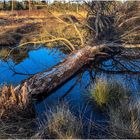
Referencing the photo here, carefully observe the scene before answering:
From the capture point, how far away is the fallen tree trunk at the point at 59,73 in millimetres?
7484

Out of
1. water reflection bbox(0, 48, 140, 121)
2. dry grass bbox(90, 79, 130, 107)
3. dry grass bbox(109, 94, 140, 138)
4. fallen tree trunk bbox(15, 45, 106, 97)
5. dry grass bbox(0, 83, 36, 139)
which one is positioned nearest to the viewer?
dry grass bbox(109, 94, 140, 138)

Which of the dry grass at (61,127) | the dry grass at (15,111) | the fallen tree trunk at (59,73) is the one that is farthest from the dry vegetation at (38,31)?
the dry grass at (61,127)

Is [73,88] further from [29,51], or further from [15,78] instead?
[29,51]

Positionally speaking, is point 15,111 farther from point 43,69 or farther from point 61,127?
point 43,69

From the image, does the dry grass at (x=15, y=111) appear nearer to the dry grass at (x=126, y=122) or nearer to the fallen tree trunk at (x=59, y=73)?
the fallen tree trunk at (x=59, y=73)

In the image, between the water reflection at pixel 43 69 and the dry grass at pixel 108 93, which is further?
the water reflection at pixel 43 69

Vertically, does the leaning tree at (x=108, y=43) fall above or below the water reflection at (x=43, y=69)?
above

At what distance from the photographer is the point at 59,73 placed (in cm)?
889

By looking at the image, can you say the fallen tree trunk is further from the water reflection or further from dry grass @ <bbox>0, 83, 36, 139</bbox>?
dry grass @ <bbox>0, 83, 36, 139</bbox>

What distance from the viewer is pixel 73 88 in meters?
8.42

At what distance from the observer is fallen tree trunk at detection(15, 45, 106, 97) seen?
7484 millimetres

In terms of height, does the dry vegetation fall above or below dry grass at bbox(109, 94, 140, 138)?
above

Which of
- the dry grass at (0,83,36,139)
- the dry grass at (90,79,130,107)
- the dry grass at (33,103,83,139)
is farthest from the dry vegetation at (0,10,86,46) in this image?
the dry grass at (33,103,83,139)

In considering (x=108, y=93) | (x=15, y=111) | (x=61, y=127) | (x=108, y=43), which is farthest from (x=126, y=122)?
(x=108, y=43)
